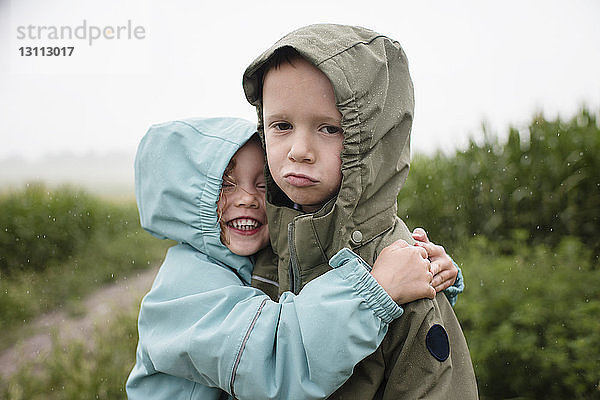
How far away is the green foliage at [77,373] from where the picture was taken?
15.6 ft

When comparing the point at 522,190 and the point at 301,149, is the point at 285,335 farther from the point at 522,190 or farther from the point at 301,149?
the point at 522,190

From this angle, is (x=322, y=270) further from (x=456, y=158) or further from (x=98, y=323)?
(x=456, y=158)

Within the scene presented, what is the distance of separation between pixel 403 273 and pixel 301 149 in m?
0.46

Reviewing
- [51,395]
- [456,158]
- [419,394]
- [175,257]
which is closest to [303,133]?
[175,257]

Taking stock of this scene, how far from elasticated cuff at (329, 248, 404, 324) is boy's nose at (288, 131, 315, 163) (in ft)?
0.98

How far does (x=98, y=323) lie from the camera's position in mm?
5855

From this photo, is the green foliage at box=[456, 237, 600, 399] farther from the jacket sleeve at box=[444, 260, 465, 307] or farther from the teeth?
the teeth

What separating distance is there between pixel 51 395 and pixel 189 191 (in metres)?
3.48

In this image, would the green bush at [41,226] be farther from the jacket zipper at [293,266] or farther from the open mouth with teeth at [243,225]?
the jacket zipper at [293,266]

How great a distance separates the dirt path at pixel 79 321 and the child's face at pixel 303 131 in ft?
13.7

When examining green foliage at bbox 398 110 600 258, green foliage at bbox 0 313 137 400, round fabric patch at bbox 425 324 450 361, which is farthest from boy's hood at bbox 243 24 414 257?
green foliage at bbox 398 110 600 258

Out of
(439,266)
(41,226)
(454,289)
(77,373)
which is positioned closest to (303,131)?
(439,266)

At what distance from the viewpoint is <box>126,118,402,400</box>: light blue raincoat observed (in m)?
1.73

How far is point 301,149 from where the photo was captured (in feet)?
5.93
